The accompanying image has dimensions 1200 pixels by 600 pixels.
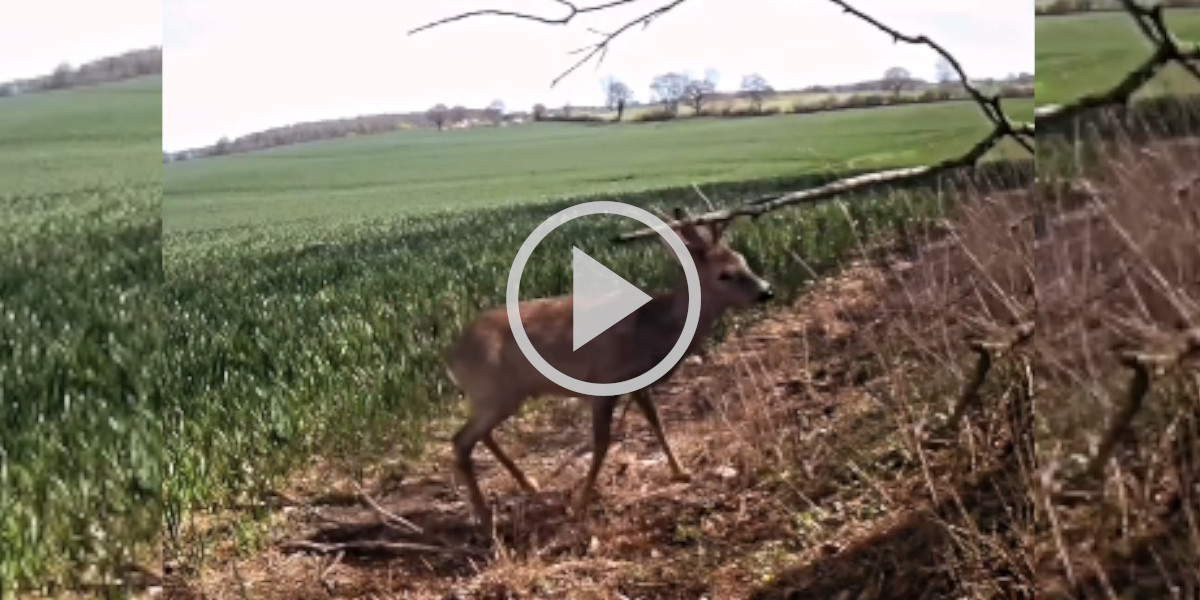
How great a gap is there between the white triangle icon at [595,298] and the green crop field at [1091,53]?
4.38 ft

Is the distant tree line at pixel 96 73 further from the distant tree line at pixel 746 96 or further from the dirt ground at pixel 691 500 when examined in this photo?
the dirt ground at pixel 691 500

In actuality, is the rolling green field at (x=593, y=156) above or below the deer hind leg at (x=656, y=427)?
above

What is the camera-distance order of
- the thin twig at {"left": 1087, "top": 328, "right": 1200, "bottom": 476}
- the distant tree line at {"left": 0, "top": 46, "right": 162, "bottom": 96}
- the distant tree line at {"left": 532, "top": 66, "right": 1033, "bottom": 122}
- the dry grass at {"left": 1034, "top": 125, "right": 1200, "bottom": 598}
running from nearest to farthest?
1. the thin twig at {"left": 1087, "top": 328, "right": 1200, "bottom": 476}
2. the dry grass at {"left": 1034, "top": 125, "right": 1200, "bottom": 598}
3. the distant tree line at {"left": 532, "top": 66, "right": 1033, "bottom": 122}
4. the distant tree line at {"left": 0, "top": 46, "right": 162, "bottom": 96}

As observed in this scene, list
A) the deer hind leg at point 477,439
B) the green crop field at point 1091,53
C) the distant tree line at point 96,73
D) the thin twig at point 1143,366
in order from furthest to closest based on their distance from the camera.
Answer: the distant tree line at point 96,73 → the deer hind leg at point 477,439 → the green crop field at point 1091,53 → the thin twig at point 1143,366

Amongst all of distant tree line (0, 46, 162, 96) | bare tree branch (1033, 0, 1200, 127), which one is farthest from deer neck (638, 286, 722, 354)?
distant tree line (0, 46, 162, 96)

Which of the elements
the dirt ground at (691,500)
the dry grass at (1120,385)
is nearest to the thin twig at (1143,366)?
the dry grass at (1120,385)

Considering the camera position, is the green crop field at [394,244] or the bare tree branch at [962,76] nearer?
the bare tree branch at [962,76]

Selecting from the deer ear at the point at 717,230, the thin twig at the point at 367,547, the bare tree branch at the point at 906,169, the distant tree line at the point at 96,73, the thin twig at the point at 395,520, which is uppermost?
the distant tree line at the point at 96,73

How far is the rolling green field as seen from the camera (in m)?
3.75

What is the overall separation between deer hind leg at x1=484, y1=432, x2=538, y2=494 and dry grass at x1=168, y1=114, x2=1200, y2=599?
0.10 ft

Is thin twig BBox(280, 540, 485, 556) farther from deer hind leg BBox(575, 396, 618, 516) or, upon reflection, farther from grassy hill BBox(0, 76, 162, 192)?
grassy hill BBox(0, 76, 162, 192)

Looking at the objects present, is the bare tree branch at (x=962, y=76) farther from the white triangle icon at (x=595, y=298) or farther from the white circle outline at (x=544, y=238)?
the white triangle icon at (x=595, y=298)

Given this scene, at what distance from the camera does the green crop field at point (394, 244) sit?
12.4 ft

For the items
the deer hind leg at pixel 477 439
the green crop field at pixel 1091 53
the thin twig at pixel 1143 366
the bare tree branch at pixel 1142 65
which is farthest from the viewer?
the deer hind leg at pixel 477 439
